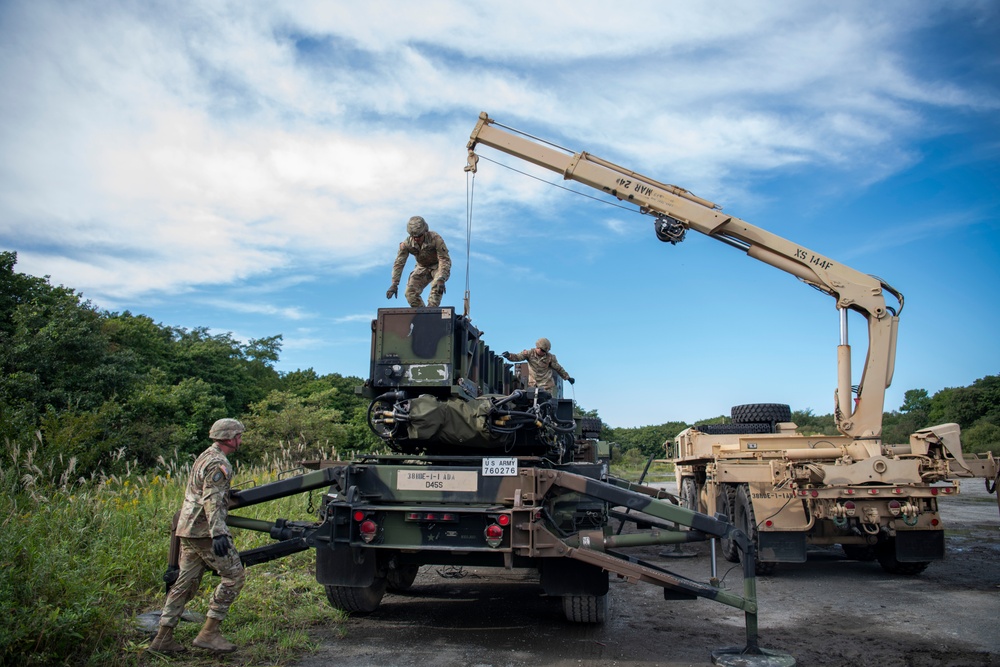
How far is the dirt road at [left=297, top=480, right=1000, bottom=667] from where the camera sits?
19.8 feet

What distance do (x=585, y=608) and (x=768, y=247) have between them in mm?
8146

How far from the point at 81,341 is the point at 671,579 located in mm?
21186

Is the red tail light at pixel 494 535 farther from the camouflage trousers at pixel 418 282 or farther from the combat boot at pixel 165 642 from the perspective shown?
the camouflage trousers at pixel 418 282

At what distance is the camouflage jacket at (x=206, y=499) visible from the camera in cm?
580

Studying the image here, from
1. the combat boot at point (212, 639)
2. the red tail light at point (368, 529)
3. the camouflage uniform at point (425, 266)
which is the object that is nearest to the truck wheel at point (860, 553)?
the camouflage uniform at point (425, 266)

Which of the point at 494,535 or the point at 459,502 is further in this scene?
the point at 459,502

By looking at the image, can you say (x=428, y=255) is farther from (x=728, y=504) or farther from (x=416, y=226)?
(x=728, y=504)

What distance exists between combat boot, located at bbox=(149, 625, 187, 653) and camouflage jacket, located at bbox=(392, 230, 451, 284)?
4112 millimetres

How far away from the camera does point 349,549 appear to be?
6629mm

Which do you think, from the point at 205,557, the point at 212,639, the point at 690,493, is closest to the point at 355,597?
the point at 212,639

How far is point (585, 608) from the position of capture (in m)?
6.77

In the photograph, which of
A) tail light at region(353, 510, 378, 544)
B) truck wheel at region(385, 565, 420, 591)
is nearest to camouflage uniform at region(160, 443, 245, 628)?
tail light at region(353, 510, 378, 544)

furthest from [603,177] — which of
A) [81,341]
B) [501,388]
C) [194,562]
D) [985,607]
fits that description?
[81,341]

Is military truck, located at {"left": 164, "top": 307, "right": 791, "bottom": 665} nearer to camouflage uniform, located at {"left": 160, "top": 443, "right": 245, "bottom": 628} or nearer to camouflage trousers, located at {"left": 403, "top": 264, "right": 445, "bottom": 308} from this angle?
camouflage uniform, located at {"left": 160, "top": 443, "right": 245, "bottom": 628}
